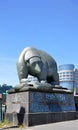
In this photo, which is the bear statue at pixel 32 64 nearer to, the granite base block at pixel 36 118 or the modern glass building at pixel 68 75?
the granite base block at pixel 36 118

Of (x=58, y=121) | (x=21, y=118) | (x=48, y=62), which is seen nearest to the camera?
(x=21, y=118)

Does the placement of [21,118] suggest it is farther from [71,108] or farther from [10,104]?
[71,108]

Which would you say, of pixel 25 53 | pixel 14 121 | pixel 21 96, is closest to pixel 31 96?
pixel 21 96

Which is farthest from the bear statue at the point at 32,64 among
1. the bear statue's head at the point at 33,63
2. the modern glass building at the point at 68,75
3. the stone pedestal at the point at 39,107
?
the modern glass building at the point at 68,75

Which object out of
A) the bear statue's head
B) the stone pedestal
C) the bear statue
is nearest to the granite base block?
the stone pedestal

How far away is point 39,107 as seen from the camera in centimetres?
1157

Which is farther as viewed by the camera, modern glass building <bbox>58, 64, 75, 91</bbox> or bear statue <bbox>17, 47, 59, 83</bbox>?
modern glass building <bbox>58, 64, 75, 91</bbox>

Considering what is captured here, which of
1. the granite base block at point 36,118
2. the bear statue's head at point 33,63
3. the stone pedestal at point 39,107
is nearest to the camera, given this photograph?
the granite base block at point 36,118

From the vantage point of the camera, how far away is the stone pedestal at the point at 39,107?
11141 millimetres

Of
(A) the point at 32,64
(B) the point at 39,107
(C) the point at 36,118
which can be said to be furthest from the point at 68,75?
(C) the point at 36,118

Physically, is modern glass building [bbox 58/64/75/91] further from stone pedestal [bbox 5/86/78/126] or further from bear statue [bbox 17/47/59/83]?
bear statue [bbox 17/47/59/83]

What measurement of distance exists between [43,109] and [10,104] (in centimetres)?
166

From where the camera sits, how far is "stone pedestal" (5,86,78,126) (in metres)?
11.1

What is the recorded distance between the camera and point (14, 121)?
11.4 meters
